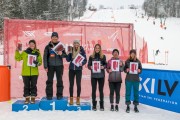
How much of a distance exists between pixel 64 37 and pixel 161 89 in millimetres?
3293

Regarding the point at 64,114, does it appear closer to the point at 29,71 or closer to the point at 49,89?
the point at 49,89

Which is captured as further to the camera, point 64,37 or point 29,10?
point 29,10

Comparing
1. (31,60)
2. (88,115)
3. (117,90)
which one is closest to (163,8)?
(117,90)

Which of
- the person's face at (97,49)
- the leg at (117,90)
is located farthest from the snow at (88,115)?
the person's face at (97,49)

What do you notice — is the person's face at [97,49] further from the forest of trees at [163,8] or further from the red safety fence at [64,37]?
the forest of trees at [163,8]

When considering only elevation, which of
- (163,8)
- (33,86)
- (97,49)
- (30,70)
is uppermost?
(163,8)

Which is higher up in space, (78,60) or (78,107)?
(78,60)

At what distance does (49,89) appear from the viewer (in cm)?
775

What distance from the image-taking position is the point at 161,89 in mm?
7938

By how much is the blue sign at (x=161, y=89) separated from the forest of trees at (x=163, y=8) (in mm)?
92501

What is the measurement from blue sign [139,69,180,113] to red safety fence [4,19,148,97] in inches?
53.6

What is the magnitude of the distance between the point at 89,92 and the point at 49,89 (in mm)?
2035

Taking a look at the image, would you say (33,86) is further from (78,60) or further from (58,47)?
(78,60)

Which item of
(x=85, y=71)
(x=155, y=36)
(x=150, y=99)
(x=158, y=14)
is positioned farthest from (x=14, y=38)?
(x=158, y=14)
